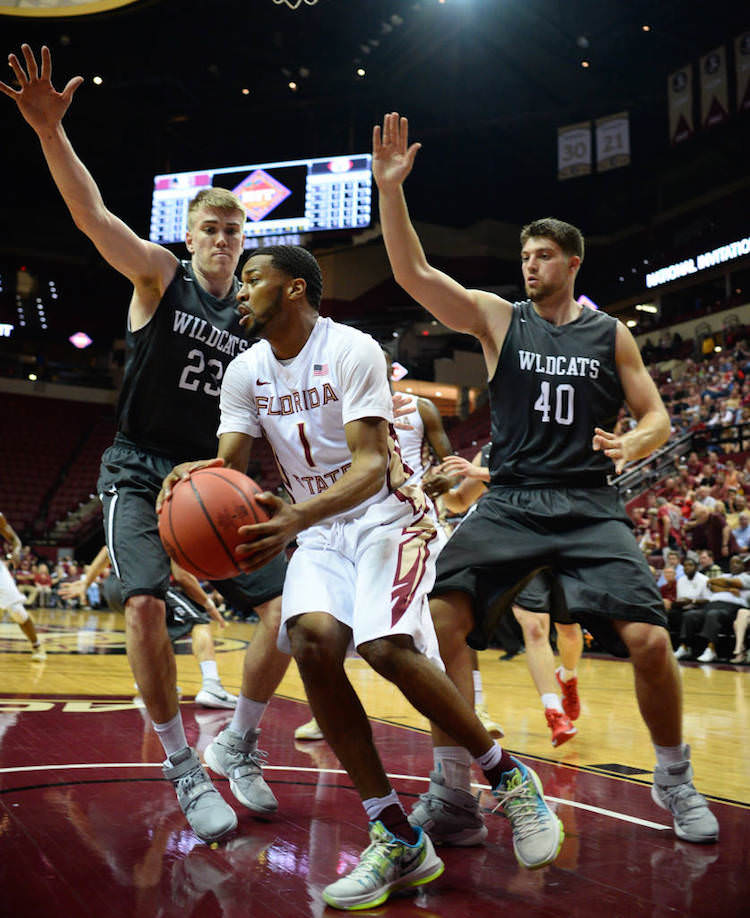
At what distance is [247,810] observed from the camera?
3131 millimetres

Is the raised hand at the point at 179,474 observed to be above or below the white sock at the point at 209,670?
above

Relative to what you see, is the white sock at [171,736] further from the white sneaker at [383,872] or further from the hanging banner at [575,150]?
the hanging banner at [575,150]

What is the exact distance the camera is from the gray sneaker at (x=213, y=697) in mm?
5500

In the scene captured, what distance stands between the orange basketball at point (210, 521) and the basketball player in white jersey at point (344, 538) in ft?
0.21

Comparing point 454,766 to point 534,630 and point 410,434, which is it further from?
point 410,434

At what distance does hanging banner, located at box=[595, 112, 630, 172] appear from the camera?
2094 centimetres

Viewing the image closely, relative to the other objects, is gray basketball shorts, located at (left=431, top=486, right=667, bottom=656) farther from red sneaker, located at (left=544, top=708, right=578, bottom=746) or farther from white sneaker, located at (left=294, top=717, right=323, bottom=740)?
white sneaker, located at (left=294, top=717, right=323, bottom=740)

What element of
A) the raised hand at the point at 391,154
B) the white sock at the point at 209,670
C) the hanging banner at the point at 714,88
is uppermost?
the hanging banner at the point at 714,88

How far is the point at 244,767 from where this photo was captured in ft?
10.2

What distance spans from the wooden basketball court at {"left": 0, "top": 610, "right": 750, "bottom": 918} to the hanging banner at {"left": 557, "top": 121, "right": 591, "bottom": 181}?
18744 millimetres

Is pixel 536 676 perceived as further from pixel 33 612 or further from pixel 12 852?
pixel 33 612

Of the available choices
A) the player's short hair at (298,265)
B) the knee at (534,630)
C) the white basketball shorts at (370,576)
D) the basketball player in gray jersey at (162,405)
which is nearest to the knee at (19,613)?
the knee at (534,630)

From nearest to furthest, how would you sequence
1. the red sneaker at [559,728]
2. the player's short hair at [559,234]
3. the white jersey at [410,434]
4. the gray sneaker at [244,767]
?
the gray sneaker at [244,767], the player's short hair at [559,234], the red sneaker at [559,728], the white jersey at [410,434]

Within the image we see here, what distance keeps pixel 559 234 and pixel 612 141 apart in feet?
65.1
